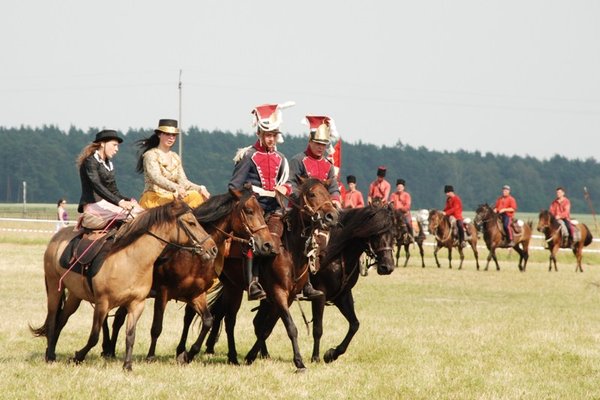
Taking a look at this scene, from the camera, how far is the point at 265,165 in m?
11.9

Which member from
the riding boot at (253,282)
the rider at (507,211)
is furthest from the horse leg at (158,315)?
the rider at (507,211)

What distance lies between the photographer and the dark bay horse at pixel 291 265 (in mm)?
10992

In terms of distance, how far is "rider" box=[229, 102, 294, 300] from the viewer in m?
11.8

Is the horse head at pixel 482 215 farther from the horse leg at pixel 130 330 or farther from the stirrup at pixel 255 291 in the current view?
the horse leg at pixel 130 330

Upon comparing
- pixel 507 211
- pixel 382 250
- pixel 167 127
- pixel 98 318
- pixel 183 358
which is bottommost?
pixel 183 358

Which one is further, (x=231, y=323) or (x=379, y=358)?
(x=379, y=358)

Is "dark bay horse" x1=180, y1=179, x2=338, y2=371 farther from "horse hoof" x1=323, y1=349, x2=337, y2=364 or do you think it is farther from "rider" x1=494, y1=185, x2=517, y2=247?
"rider" x1=494, y1=185, x2=517, y2=247

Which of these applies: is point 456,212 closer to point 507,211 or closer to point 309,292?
point 507,211

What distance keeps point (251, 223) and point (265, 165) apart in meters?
1.20

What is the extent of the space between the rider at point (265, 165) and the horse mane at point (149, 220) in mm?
1036

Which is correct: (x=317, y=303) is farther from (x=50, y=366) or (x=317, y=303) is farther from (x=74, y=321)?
(x=74, y=321)

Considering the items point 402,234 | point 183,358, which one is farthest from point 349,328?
point 402,234

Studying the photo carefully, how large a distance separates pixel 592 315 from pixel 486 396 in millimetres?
9536

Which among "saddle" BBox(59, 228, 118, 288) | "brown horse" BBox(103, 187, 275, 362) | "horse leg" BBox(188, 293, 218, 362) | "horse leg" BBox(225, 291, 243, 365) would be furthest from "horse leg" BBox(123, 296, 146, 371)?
"horse leg" BBox(225, 291, 243, 365)
